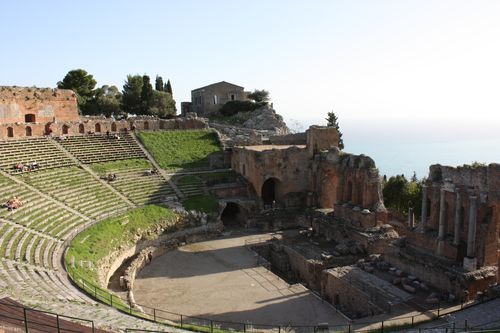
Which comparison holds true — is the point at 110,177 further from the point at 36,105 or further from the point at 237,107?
the point at 237,107

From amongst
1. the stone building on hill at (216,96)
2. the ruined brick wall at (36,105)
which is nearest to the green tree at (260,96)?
the stone building on hill at (216,96)

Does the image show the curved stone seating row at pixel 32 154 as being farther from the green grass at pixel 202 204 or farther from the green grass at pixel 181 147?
the green grass at pixel 202 204

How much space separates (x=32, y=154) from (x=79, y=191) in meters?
6.55

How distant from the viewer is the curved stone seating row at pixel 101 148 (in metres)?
36.3

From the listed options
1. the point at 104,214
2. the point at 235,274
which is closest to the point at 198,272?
the point at 235,274

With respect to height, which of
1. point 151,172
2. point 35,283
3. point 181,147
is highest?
point 181,147

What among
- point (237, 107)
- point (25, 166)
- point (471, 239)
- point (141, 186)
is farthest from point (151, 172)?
point (237, 107)

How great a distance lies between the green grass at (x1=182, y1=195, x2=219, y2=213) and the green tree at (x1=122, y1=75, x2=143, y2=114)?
28.7 meters

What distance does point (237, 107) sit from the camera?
193 feet

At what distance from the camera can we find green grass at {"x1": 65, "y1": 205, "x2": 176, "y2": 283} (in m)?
Result: 21.7

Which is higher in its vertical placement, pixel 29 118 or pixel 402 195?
pixel 29 118

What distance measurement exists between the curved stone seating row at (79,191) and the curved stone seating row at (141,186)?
3.93 ft

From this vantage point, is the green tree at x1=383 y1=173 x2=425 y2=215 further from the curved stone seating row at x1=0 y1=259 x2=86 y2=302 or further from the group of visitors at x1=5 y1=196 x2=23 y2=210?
the group of visitors at x1=5 y1=196 x2=23 y2=210

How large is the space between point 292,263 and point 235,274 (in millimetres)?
4292
